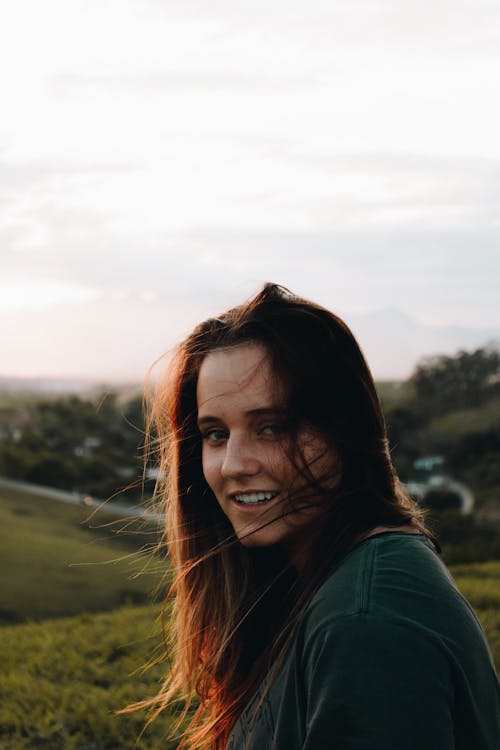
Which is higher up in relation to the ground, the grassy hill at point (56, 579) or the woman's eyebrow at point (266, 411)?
the woman's eyebrow at point (266, 411)

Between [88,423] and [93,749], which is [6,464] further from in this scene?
[93,749]

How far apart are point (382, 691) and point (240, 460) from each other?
608 mm

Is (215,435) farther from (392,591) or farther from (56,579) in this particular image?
(56,579)

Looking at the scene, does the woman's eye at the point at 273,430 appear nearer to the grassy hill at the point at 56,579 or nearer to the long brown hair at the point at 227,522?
the long brown hair at the point at 227,522

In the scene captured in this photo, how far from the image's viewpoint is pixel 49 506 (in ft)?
53.9

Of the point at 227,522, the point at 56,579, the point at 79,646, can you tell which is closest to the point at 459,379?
the point at 56,579

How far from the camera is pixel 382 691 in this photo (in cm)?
114

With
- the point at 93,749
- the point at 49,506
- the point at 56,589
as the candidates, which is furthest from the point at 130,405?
the point at 93,749

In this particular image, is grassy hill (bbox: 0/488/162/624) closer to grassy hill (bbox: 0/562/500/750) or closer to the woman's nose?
grassy hill (bbox: 0/562/500/750)

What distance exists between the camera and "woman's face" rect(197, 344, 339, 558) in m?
1.63

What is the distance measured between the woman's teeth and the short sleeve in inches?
19.1

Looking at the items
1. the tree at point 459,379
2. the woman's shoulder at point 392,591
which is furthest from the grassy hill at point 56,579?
the tree at point 459,379

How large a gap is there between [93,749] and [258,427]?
2746mm

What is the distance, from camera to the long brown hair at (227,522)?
1.62 meters
